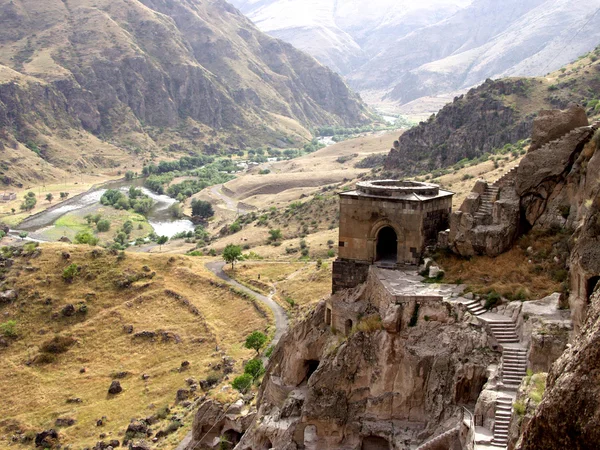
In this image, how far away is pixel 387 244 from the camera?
31.2 metres

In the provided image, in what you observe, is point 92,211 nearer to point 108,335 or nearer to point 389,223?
point 108,335

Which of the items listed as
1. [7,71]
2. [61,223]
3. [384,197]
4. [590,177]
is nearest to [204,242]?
[61,223]

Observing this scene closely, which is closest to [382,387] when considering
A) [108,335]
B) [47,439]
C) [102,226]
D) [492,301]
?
[492,301]

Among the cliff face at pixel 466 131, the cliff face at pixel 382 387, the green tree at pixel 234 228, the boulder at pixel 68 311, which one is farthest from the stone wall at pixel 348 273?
the green tree at pixel 234 228

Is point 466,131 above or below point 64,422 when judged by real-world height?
above

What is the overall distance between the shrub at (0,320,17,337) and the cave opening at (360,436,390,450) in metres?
46.0

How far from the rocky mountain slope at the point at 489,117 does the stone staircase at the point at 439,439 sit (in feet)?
224

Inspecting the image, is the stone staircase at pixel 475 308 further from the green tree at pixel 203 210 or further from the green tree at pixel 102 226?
the green tree at pixel 203 210

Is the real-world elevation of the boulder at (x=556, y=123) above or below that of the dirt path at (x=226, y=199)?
above

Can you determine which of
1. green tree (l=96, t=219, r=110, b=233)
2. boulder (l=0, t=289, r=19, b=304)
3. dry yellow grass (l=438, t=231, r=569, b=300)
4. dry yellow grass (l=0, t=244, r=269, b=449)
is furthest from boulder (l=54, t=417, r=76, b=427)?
green tree (l=96, t=219, r=110, b=233)

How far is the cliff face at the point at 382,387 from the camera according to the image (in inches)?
861

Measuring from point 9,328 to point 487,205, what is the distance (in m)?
48.5

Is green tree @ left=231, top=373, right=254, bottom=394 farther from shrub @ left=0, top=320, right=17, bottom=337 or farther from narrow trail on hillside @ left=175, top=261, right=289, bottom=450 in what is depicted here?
shrub @ left=0, top=320, right=17, bottom=337

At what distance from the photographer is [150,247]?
110250 millimetres
